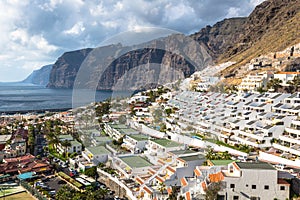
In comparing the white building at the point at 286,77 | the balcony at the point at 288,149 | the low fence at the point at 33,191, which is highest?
the white building at the point at 286,77

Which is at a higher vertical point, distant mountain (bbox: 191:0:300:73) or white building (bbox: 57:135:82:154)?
distant mountain (bbox: 191:0:300:73)

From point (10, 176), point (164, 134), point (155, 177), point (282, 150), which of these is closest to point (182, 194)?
point (155, 177)

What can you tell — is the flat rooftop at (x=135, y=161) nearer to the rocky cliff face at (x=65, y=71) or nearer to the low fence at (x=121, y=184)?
the low fence at (x=121, y=184)

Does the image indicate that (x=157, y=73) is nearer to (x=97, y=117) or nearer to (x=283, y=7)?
(x=97, y=117)

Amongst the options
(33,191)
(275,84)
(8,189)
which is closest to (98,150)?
(33,191)

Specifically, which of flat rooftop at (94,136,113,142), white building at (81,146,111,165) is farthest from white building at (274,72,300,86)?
white building at (81,146,111,165)

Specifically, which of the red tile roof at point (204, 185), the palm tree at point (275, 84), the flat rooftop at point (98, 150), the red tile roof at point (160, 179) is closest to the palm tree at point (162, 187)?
the red tile roof at point (160, 179)

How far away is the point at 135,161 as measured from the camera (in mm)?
9766

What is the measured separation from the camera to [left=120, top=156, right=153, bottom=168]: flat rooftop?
929cm

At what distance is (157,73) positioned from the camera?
12.3 m

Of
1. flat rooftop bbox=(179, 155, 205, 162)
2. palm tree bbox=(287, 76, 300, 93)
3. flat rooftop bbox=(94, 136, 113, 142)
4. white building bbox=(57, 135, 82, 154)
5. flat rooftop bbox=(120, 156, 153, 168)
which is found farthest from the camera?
palm tree bbox=(287, 76, 300, 93)

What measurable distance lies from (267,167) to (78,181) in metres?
6.30

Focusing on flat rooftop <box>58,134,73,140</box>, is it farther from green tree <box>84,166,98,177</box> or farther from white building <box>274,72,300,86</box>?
white building <box>274,72,300,86</box>

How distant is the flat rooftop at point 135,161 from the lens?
9.29 metres
